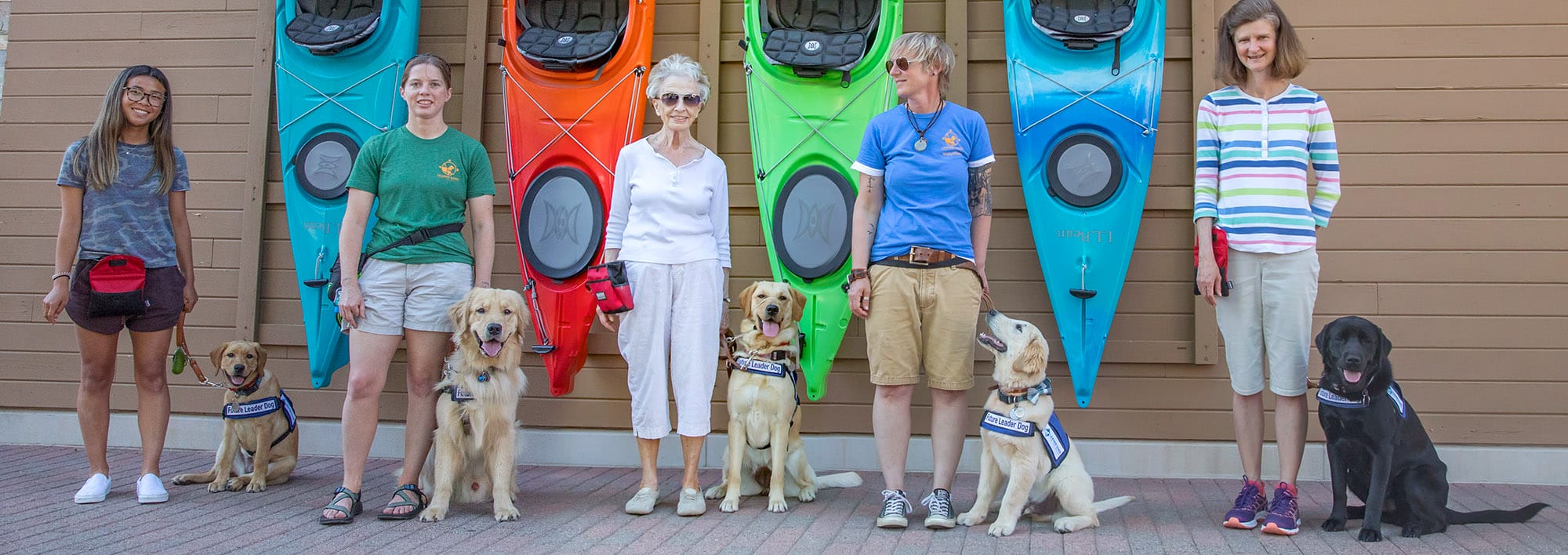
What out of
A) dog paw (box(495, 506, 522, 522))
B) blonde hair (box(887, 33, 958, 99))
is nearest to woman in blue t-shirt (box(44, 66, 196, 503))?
dog paw (box(495, 506, 522, 522))

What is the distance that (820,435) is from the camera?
13.2 ft

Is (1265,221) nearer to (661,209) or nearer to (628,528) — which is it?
(661,209)

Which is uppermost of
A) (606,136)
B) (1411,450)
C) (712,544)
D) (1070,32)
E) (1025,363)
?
(1070,32)

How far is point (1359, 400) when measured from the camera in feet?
8.95

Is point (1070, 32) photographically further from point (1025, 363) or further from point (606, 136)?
point (606, 136)

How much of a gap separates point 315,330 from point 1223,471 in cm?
Answer: 350

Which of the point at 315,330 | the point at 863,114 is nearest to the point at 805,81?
the point at 863,114

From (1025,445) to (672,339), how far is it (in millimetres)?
1063

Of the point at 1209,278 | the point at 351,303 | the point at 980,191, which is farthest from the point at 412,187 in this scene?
the point at 1209,278

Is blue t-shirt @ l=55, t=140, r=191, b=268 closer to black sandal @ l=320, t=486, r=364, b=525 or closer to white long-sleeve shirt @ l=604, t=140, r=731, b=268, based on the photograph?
black sandal @ l=320, t=486, r=364, b=525

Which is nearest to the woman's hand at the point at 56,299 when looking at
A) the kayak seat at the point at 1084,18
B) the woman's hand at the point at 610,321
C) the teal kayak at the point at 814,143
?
the woman's hand at the point at 610,321

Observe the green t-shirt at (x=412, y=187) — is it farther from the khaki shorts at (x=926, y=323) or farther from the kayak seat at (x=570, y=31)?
the khaki shorts at (x=926, y=323)

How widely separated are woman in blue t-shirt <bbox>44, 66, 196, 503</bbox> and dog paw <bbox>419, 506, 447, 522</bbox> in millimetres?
922

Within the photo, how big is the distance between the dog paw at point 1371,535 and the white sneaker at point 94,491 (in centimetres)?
364
